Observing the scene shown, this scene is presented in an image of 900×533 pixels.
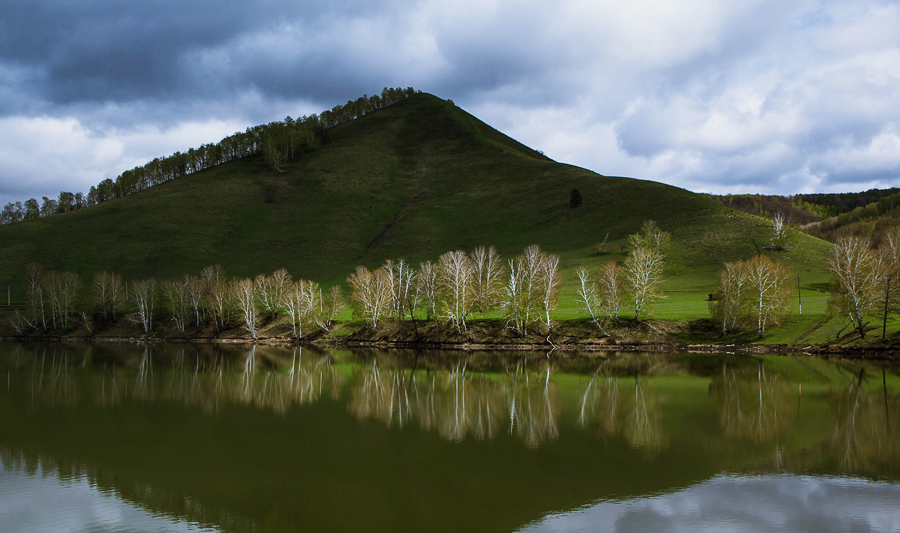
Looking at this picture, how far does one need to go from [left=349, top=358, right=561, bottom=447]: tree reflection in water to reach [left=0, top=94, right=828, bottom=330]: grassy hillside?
4208cm

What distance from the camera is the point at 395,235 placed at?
459ft

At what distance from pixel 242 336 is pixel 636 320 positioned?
63.2m

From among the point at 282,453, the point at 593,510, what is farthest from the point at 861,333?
the point at 282,453

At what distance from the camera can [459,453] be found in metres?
22.4

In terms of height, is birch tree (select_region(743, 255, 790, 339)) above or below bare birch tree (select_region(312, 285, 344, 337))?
above

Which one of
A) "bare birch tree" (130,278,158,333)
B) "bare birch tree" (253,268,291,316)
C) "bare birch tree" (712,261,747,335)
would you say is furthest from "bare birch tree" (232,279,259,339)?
"bare birch tree" (712,261,747,335)

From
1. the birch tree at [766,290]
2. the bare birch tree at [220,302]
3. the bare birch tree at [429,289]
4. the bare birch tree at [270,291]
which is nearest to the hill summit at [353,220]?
the bare birch tree at [270,291]

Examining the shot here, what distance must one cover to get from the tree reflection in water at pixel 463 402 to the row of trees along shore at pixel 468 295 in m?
24.1

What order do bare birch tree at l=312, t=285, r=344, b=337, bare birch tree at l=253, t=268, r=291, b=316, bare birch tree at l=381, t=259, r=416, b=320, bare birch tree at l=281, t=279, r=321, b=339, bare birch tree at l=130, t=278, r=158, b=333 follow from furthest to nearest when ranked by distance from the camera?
bare birch tree at l=130, t=278, r=158, b=333 < bare birch tree at l=253, t=268, r=291, b=316 < bare birch tree at l=281, t=279, r=321, b=339 < bare birch tree at l=312, t=285, r=344, b=337 < bare birch tree at l=381, t=259, r=416, b=320

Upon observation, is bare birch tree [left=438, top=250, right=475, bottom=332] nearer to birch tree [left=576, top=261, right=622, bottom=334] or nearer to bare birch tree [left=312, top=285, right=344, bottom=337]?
birch tree [left=576, top=261, right=622, bottom=334]

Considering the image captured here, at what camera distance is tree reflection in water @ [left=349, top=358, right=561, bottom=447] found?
27250 millimetres

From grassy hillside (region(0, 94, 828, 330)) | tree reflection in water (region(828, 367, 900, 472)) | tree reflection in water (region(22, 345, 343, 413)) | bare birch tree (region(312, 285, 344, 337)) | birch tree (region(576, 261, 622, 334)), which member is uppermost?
grassy hillside (region(0, 94, 828, 330))

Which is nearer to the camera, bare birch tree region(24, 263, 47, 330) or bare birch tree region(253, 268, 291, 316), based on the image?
bare birch tree region(253, 268, 291, 316)

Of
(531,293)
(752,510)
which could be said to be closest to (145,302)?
(531,293)
